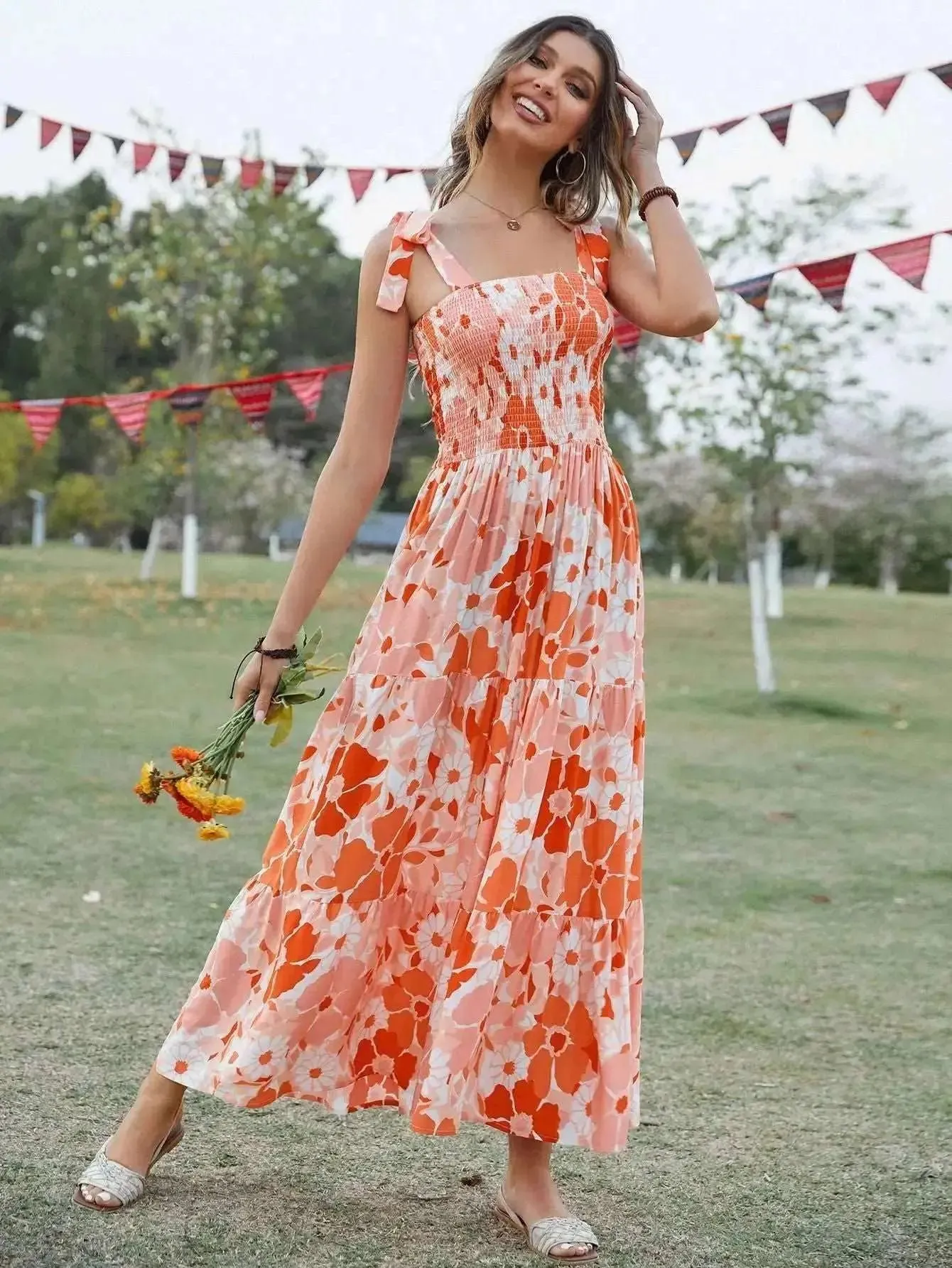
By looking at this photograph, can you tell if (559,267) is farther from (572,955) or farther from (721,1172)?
(721,1172)

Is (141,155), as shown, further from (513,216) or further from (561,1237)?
(561,1237)

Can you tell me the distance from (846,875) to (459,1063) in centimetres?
363

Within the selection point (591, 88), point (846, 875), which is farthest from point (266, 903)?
point (846, 875)

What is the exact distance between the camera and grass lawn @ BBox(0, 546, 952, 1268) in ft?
7.50

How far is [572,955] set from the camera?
221 cm

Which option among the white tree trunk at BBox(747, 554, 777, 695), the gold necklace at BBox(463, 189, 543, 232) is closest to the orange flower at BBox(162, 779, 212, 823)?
the gold necklace at BBox(463, 189, 543, 232)

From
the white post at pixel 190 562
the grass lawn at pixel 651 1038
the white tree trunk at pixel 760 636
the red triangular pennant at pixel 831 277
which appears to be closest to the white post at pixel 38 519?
the white post at pixel 190 562

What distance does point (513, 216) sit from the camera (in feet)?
7.77

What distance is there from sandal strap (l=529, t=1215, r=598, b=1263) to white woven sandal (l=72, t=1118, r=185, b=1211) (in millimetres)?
588

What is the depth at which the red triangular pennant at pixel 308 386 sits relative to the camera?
20.0 ft

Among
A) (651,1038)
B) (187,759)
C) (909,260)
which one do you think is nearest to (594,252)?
(187,759)

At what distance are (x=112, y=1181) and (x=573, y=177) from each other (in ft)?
5.62

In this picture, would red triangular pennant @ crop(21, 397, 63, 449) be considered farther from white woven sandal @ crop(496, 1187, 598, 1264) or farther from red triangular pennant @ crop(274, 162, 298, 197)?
white woven sandal @ crop(496, 1187, 598, 1264)

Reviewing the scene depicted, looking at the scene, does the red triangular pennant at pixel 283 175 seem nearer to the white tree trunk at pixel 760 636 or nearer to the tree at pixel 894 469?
the white tree trunk at pixel 760 636
